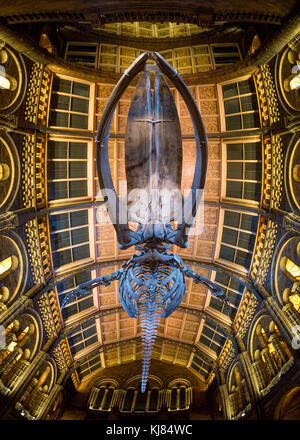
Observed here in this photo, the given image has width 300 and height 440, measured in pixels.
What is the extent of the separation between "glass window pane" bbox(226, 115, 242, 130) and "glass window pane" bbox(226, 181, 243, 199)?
8.85 feet

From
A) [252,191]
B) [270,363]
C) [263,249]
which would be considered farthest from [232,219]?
[270,363]

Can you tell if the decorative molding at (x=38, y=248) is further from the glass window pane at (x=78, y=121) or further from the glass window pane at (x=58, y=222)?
the glass window pane at (x=78, y=121)

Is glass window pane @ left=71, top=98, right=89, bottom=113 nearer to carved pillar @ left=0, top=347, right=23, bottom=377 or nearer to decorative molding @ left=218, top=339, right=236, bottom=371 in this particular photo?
carved pillar @ left=0, top=347, right=23, bottom=377

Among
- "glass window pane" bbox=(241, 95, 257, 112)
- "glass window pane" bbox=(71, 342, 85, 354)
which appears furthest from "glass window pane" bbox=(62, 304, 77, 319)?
"glass window pane" bbox=(241, 95, 257, 112)

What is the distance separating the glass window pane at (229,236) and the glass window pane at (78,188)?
26.0 feet

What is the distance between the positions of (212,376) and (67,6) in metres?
20.3

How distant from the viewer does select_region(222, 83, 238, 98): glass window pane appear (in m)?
11.3

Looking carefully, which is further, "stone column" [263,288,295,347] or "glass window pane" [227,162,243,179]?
"glass window pane" [227,162,243,179]

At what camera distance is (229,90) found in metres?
11.5

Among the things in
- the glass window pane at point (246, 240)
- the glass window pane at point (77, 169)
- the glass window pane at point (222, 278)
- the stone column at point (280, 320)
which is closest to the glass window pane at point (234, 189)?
the glass window pane at point (246, 240)

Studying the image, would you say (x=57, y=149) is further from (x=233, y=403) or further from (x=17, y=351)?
(x=233, y=403)

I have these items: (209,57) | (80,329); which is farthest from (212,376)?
(209,57)

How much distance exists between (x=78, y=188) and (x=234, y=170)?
817cm
